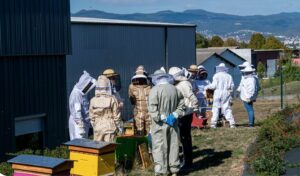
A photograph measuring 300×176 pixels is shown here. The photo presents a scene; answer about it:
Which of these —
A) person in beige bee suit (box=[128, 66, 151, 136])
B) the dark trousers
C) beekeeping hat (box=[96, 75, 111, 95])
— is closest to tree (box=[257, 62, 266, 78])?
person in beige bee suit (box=[128, 66, 151, 136])

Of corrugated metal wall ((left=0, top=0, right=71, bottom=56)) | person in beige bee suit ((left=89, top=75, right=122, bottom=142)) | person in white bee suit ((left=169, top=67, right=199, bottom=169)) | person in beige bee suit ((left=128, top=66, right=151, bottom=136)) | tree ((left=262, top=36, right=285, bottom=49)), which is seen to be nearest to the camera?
person in beige bee suit ((left=89, top=75, right=122, bottom=142))

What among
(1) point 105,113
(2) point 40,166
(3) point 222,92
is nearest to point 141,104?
(1) point 105,113

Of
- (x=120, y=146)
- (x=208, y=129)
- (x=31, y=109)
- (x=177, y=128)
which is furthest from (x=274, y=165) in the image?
(x=31, y=109)

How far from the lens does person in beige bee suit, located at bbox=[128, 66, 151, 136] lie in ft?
47.5

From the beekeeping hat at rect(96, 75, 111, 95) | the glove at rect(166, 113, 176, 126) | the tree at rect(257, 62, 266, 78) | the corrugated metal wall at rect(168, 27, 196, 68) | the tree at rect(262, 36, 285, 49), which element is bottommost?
the tree at rect(257, 62, 266, 78)

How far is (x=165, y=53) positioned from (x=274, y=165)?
28.8 meters

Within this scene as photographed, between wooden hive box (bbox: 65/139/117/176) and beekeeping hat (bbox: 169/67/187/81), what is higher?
beekeeping hat (bbox: 169/67/187/81)

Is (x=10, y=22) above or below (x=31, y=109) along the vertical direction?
above

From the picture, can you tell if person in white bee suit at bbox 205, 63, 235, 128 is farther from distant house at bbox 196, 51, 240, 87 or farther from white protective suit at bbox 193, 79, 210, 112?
distant house at bbox 196, 51, 240, 87

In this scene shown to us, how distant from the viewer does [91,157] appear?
10.7 meters

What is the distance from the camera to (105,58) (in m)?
34.0

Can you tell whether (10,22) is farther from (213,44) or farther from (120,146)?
(213,44)

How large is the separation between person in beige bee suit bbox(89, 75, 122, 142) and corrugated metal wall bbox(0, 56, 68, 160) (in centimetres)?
542

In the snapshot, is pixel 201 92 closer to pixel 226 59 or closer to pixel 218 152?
pixel 218 152
